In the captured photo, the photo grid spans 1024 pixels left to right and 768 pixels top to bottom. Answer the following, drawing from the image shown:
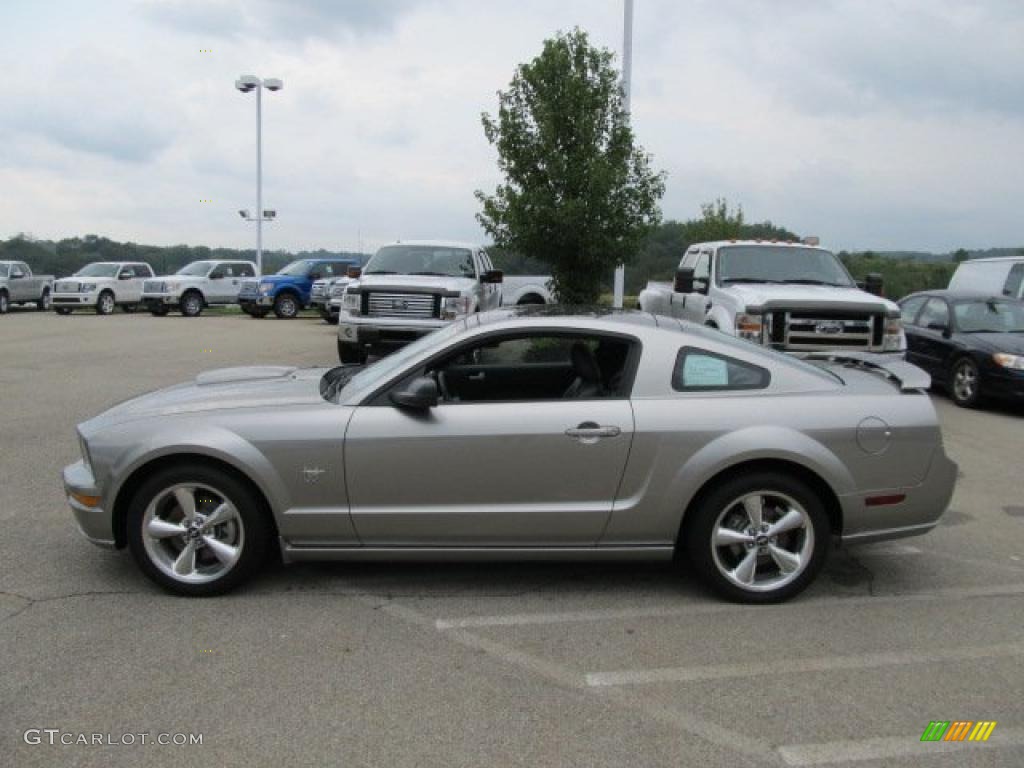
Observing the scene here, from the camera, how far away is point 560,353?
5223 millimetres

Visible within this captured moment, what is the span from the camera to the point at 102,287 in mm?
27453

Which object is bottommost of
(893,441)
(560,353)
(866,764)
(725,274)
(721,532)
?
(866,764)

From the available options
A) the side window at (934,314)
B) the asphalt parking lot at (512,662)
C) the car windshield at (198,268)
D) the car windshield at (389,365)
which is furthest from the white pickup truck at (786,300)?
the car windshield at (198,268)

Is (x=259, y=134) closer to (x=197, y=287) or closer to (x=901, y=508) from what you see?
(x=197, y=287)

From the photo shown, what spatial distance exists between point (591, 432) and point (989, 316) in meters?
9.74

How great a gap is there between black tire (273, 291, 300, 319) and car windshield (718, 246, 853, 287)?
18.2 m

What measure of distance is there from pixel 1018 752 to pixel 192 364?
42.7 feet

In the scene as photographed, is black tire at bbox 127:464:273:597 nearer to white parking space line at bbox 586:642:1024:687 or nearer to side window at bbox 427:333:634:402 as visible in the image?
side window at bbox 427:333:634:402

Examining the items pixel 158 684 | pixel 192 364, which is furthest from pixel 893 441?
pixel 192 364

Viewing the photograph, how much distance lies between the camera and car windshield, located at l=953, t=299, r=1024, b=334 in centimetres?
1144

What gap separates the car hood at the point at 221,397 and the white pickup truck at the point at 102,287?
82.2 ft

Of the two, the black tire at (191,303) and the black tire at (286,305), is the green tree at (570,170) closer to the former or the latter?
the black tire at (286,305)

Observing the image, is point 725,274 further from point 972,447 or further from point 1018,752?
point 1018,752

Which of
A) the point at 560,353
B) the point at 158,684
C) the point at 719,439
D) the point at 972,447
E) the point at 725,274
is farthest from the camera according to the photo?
the point at 725,274
